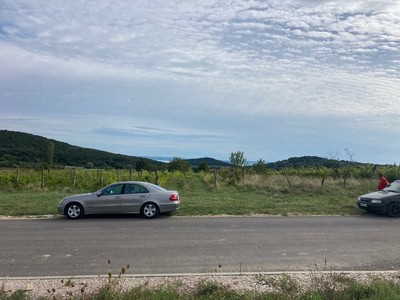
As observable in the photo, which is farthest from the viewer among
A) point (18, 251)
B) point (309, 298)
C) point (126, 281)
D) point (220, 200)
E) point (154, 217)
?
point (220, 200)

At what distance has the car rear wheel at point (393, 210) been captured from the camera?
14016 mm

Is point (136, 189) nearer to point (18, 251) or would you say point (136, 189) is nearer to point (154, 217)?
point (154, 217)

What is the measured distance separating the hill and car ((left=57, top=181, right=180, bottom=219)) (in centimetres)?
3964

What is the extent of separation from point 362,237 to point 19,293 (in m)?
8.65

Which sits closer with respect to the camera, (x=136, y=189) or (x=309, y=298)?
(x=309, y=298)

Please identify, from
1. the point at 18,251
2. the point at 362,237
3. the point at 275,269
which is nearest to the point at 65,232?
the point at 18,251

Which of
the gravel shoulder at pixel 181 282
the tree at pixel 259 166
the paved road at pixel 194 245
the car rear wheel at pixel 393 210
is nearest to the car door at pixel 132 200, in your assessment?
the paved road at pixel 194 245

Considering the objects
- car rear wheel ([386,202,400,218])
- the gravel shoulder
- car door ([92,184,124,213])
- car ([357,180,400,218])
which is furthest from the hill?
the gravel shoulder

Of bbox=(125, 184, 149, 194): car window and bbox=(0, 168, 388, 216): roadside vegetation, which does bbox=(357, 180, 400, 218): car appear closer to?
bbox=(0, 168, 388, 216): roadside vegetation

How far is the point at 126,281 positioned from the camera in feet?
19.1

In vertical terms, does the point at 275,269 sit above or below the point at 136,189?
below

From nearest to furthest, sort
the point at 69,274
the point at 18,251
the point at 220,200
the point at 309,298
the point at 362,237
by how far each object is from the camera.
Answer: the point at 309,298 < the point at 69,274 < the point at 18,251 < the point at 362,237 < the point at 220,200

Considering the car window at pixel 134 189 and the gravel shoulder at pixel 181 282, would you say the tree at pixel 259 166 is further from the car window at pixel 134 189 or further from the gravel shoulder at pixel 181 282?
the gravel shoulder at pixel 181 282

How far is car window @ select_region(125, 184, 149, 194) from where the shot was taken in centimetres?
1331
